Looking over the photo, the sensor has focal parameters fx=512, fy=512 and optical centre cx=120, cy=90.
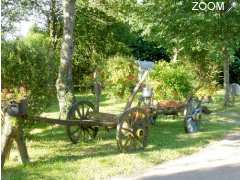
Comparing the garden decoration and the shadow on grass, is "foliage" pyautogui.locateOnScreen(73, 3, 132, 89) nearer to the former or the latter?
the shadow on grass

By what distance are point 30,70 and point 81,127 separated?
1831 millimetres

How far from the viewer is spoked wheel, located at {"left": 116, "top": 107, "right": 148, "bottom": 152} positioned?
33.4ft

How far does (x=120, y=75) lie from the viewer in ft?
50.0

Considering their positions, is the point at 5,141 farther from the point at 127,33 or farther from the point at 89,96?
the point at 127,33

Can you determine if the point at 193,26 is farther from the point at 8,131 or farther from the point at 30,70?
the point at 8,131

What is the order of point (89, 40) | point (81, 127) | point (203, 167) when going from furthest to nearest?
1. point (89, 40)
2. point (81, 127)
3. point (203, 167)

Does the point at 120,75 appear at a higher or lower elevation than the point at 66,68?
lower

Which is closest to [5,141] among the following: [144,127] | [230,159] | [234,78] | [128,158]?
[128,158]

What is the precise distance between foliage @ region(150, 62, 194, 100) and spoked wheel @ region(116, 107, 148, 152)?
19.0 ft

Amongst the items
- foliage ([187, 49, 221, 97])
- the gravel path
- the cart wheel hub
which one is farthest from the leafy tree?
the cart wheel hub

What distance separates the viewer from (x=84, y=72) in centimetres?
2572

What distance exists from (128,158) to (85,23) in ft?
56.9

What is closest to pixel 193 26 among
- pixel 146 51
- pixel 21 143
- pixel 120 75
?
pixel 120 75

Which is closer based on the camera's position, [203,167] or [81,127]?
[203,167]
